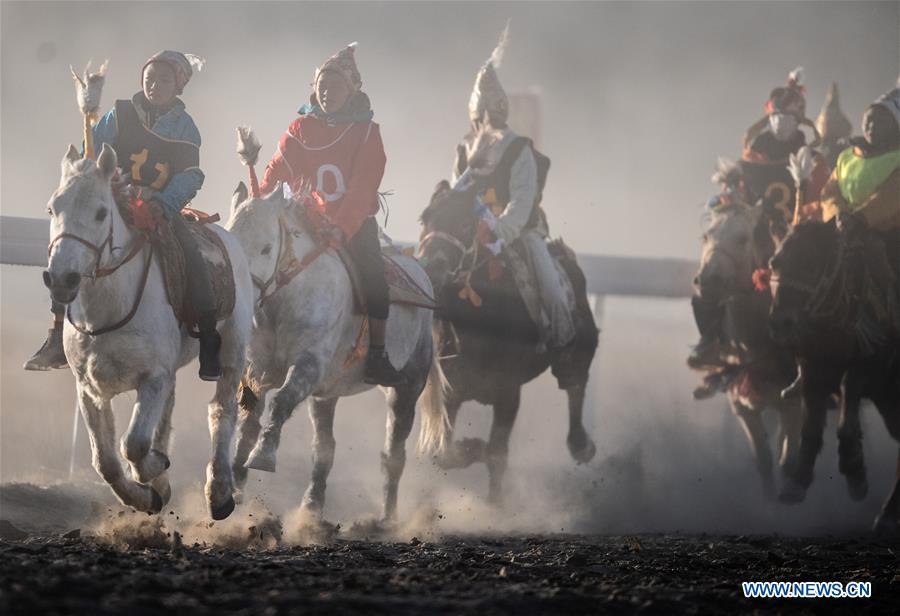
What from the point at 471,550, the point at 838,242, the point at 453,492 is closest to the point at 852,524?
the point at 838,242

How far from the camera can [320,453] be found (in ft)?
37.6

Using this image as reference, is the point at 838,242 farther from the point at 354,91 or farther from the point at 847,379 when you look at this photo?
the point at 354,91

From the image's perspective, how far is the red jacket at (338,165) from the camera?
35.7 ft

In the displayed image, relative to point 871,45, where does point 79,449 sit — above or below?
below

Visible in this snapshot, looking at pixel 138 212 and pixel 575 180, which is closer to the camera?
pixel 138 212

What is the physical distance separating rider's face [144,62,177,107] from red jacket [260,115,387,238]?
1.69 m

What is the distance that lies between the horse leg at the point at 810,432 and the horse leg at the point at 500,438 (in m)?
2.73

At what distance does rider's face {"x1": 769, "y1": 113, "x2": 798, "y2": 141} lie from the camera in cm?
1630

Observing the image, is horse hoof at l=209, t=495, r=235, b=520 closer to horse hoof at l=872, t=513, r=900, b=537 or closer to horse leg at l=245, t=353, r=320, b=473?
horse leg at l=245, t=353, r=320, b=473

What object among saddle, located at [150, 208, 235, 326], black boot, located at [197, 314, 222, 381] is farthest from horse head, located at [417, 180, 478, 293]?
black boot, located at [197, 314, 222, 381]

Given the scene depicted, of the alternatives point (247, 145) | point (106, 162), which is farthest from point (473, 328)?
point (106, 162)

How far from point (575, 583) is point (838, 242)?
757 centimetres

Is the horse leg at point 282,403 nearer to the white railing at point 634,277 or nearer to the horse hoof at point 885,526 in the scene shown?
the horse hoof at point 885,526

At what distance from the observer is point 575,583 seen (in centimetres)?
731
